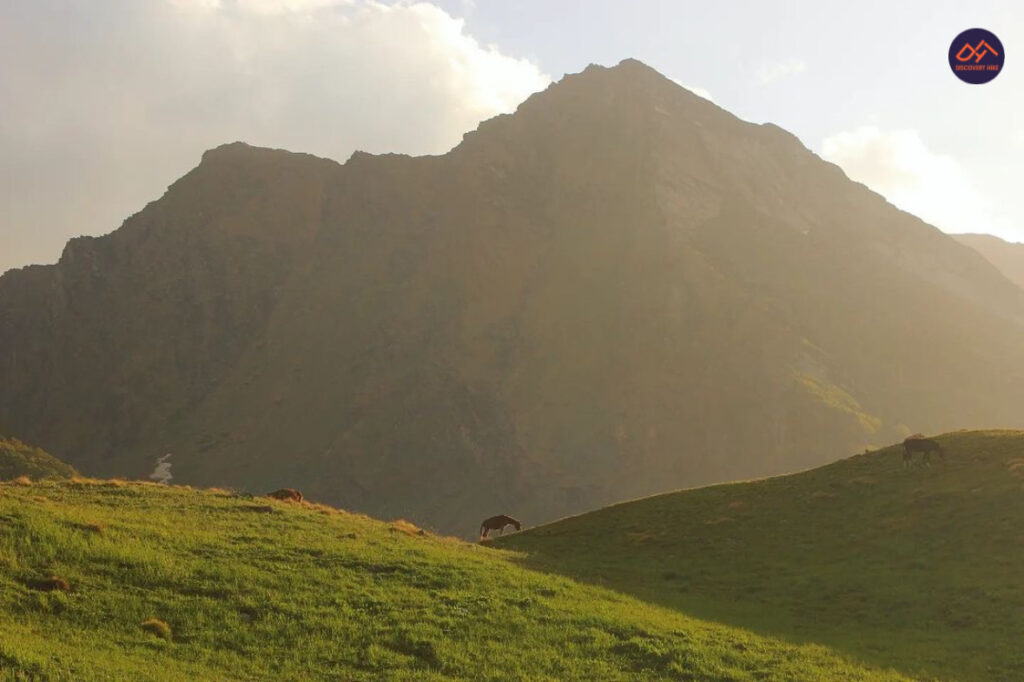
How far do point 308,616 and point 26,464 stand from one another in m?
96.7

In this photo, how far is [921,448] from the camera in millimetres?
48406

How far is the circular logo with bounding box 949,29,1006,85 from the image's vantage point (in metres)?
40.0

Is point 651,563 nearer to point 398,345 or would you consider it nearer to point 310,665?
point 310,665

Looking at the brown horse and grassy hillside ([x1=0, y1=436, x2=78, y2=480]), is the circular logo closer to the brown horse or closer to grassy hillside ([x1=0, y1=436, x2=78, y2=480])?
the brown horse

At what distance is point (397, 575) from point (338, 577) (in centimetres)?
199

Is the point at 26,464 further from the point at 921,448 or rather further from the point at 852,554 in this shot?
the point at 852,554

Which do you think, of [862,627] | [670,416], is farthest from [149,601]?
[670,416]

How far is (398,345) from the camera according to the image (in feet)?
639

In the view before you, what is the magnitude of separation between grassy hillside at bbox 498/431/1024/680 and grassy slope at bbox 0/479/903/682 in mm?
3438

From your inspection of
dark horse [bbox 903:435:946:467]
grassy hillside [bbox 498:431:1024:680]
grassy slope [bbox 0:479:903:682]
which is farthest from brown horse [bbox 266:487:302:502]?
dark horse [bbox 903:435:946:467]

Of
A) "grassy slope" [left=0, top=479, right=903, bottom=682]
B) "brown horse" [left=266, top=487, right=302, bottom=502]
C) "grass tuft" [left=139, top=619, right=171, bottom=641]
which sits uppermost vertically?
"brown horse" [left=266, top=487, right=302, bottom=502]

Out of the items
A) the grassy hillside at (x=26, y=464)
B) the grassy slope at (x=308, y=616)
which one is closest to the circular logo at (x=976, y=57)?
the grassy slope at (x=308, y=616)

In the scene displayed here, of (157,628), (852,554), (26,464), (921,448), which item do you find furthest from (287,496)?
(26,464)

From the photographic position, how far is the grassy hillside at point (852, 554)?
29844 mm
